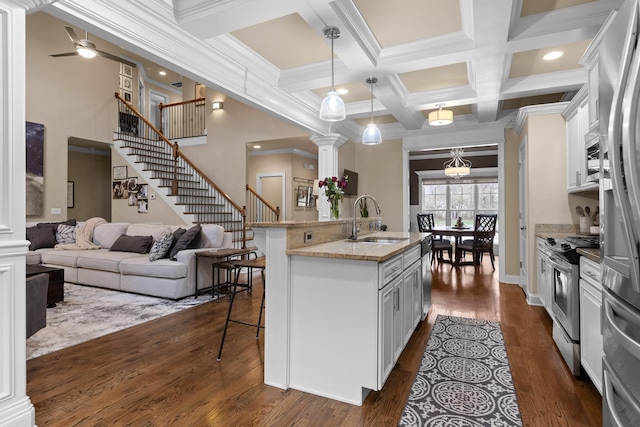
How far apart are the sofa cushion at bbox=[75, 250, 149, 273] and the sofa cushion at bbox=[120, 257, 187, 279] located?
0.16 meters

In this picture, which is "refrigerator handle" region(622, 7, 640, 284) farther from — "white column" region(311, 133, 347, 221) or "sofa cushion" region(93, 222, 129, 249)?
"sofa cushion" region(93, 222, 129, 249)

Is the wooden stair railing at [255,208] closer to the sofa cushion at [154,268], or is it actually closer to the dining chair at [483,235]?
the sofa cushion at [154,268]

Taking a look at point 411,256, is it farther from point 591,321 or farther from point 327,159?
point 327,159

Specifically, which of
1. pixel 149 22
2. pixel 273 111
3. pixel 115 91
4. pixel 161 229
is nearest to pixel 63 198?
pixel 115 91

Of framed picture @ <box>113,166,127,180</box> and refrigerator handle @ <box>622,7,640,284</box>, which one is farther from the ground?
framed picture @ <box>113,166,127,180</box>

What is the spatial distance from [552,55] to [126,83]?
9847 mm

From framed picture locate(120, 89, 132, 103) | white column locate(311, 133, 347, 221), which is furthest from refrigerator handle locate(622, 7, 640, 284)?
framed picture locate(120, 89, 132, 103)

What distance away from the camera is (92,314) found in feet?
12.6

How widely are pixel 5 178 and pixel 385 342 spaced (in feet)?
7.55

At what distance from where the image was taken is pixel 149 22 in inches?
106

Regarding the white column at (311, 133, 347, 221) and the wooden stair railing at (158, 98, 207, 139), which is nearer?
the white column at (311, 133, 347, 221)

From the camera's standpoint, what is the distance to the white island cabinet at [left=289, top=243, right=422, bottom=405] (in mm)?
2115

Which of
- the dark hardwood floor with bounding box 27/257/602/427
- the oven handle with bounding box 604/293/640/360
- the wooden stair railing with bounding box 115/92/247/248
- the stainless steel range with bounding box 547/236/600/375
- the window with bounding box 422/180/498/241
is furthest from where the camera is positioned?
the window with bounding box 422/180/498/241

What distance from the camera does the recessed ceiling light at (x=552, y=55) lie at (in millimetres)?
3553
